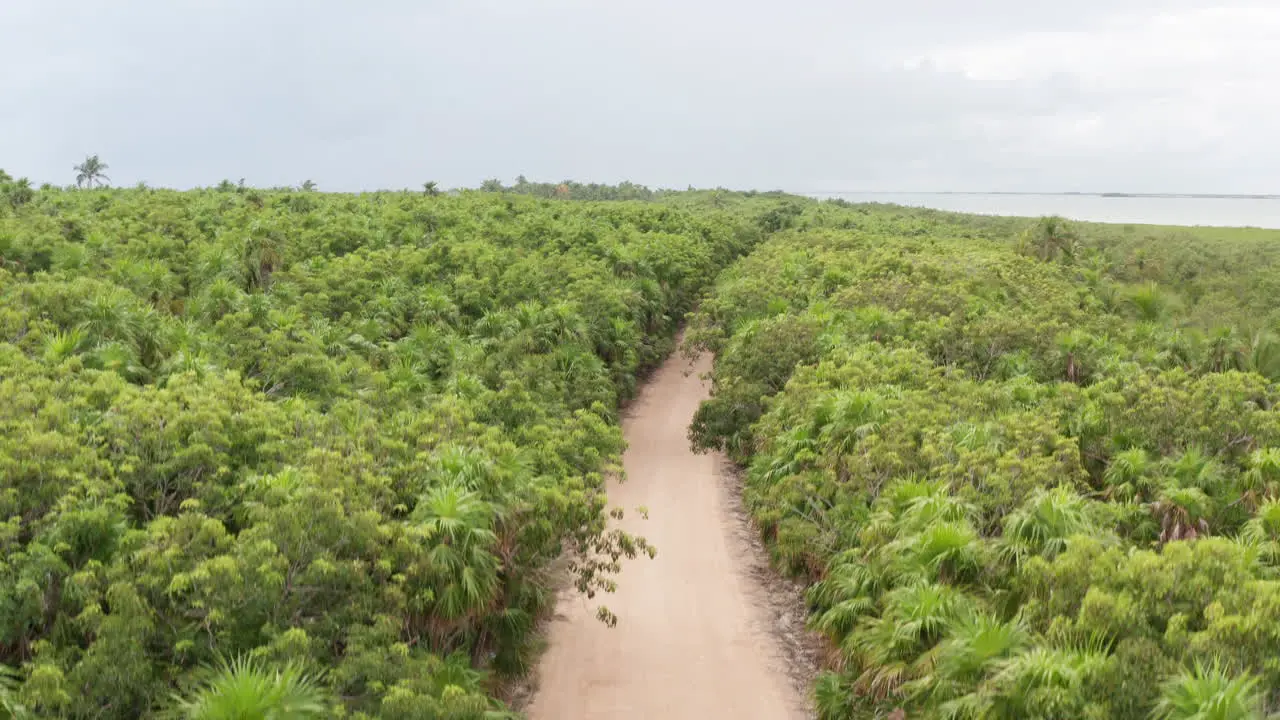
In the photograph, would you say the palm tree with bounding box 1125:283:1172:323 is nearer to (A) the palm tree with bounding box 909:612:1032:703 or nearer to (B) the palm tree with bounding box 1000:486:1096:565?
(B) the palm tree with bounding box 1000:486:1096:565

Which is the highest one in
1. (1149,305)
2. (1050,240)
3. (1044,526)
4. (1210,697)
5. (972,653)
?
(1050,240)

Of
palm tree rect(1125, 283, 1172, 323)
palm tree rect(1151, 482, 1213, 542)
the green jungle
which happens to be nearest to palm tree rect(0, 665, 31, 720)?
the green jungle

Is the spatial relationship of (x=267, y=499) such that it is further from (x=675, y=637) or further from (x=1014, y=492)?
(x=1014, y=492)

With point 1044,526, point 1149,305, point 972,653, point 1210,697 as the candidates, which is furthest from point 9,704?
point 1149,305

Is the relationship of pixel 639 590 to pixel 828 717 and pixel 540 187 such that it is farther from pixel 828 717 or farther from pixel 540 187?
pixel 540 187

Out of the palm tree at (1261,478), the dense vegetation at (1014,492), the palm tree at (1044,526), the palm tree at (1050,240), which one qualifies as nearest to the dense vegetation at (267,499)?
the dense vegetation at (1014,492)

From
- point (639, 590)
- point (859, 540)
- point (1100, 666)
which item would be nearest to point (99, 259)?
point (639, 590)

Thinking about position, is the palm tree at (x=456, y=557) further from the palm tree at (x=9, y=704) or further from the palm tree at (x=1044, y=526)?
the palm tree at (x=1044, y=526)
